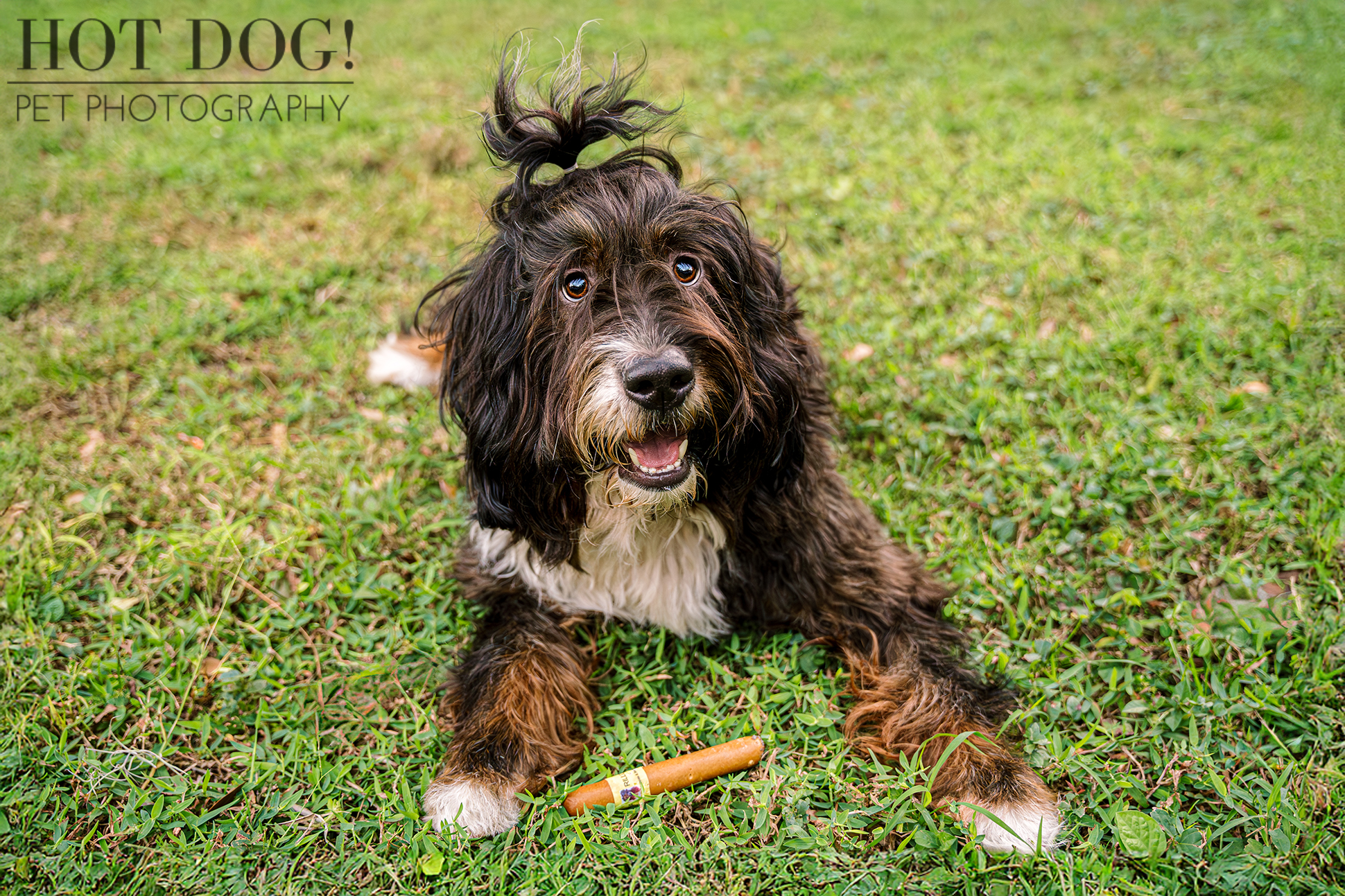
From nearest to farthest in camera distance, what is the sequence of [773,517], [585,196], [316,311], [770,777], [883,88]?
[585,196] < [770,777] < [773,517] < [316,311] < [883,88]

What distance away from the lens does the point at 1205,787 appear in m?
2.48

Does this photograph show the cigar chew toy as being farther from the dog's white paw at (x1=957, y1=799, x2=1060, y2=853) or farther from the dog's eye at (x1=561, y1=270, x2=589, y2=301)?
the dog's eye at (x1=561, y1=270, x2=589, y2=301)

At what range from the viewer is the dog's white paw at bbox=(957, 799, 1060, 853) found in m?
2.32

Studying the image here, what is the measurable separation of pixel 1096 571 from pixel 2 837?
360cm

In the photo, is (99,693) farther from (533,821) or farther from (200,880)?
(533,821)

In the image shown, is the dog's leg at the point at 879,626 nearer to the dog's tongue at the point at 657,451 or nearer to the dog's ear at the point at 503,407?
the dog's tongue at the point at 657,451

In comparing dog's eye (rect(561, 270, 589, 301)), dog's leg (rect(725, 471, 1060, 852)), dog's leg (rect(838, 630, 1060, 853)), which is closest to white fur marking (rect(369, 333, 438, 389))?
dog's eye (rect(561, 270, 589, 301))

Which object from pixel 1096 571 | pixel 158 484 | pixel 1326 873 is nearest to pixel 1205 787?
pixel 1326 873

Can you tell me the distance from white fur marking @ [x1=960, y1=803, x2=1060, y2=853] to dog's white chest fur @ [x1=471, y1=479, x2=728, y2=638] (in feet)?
3.31

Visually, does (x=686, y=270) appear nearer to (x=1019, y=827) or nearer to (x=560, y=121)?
(x=560, y=121)

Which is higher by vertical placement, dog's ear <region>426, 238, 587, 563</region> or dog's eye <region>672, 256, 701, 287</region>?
dog's eye <region>672, 256, 701, 287</region>

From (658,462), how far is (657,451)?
31 mm

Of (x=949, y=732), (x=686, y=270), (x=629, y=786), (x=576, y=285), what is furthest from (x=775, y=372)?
(x=629, y=786)

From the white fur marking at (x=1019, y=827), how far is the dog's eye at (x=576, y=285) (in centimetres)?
179
